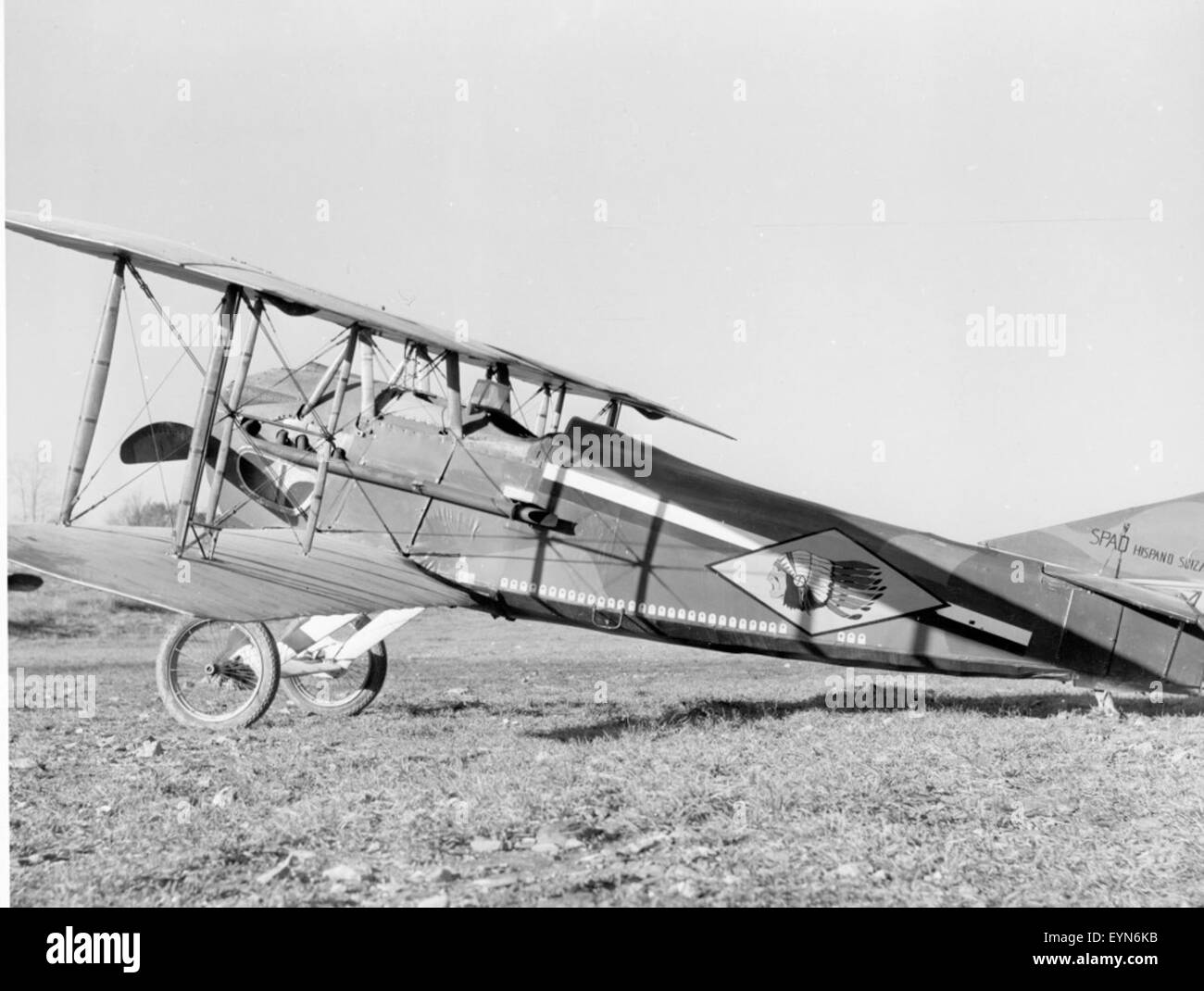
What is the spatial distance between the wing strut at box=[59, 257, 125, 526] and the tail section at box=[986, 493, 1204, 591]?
281 inches

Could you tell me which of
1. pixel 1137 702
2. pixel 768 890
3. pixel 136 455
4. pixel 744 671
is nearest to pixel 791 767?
pixel 768 890

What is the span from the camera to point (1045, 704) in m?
8.49

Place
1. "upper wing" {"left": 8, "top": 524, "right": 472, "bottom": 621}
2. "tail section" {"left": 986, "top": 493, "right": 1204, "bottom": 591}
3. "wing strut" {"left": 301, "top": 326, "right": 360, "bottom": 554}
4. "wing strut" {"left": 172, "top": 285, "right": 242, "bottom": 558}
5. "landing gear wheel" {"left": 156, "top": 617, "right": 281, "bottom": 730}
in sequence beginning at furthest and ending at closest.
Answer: "tail section" {"left": 986, "top": 493, "right": 1204, "bottom": 591}, "landing gear wheel" {"left": 156, "top": 617, "right": 281, "bottom": 730}, "wing strut" {"left": 301, "top": 326, "right": 360, "bottom": 554}, "wing strut" {"left": 172, "top": 285, "right": 242, "bottom": 558}, "upper wing" {"left": 8, "top": 524, "right": 472, "bottom": 621}

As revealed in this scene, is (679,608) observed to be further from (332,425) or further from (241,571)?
(241,571)

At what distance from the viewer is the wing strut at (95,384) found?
6.04 meters

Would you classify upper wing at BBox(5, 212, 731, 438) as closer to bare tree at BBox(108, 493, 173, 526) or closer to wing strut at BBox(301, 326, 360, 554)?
wing strut at BBox(301, 326, 360, 554)

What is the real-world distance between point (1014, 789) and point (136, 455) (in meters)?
7.37

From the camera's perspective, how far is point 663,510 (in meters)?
7.46

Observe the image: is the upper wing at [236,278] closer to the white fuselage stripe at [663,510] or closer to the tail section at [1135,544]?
the white fuselage stripe at [663,510]

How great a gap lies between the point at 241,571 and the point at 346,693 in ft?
7.27

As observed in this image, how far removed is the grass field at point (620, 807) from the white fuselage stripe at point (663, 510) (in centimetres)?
126

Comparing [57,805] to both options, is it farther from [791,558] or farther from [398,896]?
[791,558]

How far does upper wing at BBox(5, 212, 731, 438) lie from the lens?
653 cm

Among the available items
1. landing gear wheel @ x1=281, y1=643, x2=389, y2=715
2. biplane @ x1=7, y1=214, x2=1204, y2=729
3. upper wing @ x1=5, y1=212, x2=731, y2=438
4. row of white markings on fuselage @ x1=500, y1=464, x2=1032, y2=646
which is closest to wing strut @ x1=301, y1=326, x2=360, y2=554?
biplane @ x1=7, y1=214, x2=1204, y2=729
